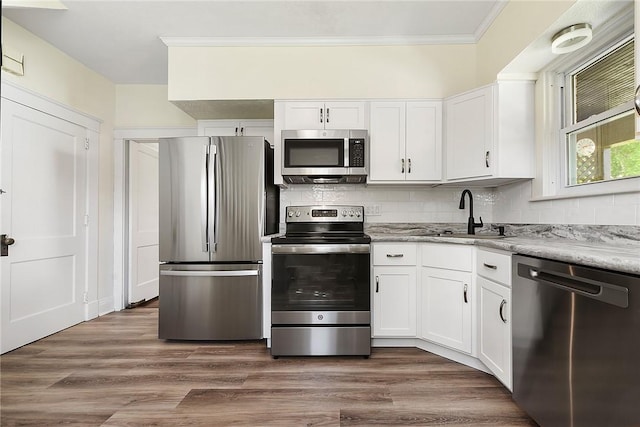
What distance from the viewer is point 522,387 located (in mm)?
1826

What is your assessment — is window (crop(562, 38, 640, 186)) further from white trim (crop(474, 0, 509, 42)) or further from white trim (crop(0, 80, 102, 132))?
white trim (crop(0, 80, 102, 132))

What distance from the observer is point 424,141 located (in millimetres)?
3096

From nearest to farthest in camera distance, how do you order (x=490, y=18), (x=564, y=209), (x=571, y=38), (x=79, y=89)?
(x=571, y=38)
(x=564, y=209)
(x=490, y=18)
(x=79, y=89)

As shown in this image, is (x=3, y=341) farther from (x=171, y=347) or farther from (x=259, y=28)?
(x=259, y=28)

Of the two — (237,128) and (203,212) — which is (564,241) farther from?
(237,128)

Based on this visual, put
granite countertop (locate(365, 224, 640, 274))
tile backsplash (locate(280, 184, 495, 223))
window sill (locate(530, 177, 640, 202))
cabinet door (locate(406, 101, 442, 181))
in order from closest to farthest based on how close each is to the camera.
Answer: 1. granite countertop (locate(365, 224, 640, 274))
2. window sill (locate(530, 177, 640, 202))
3. cabinet door (locate(406, 101, 442, 181))
4. tile backsplash (locate(280, 184, 495, 223))

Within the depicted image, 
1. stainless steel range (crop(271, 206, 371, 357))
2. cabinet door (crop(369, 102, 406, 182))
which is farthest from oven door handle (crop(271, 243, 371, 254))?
cabinet door (crop(369, 102, 406, 182))

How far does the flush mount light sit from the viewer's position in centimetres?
203

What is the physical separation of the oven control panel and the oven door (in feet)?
2.01

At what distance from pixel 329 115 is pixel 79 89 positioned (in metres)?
2.49

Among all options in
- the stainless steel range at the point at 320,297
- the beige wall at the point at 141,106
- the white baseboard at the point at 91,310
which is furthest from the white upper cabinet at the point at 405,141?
the white baseboard at the point at 91,310

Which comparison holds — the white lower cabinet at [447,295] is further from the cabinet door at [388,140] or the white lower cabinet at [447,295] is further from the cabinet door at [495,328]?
the cabinet door at [388,140]

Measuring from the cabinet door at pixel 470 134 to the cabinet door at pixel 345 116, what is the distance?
0.71 metres

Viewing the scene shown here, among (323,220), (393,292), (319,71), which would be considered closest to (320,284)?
(393,292)
